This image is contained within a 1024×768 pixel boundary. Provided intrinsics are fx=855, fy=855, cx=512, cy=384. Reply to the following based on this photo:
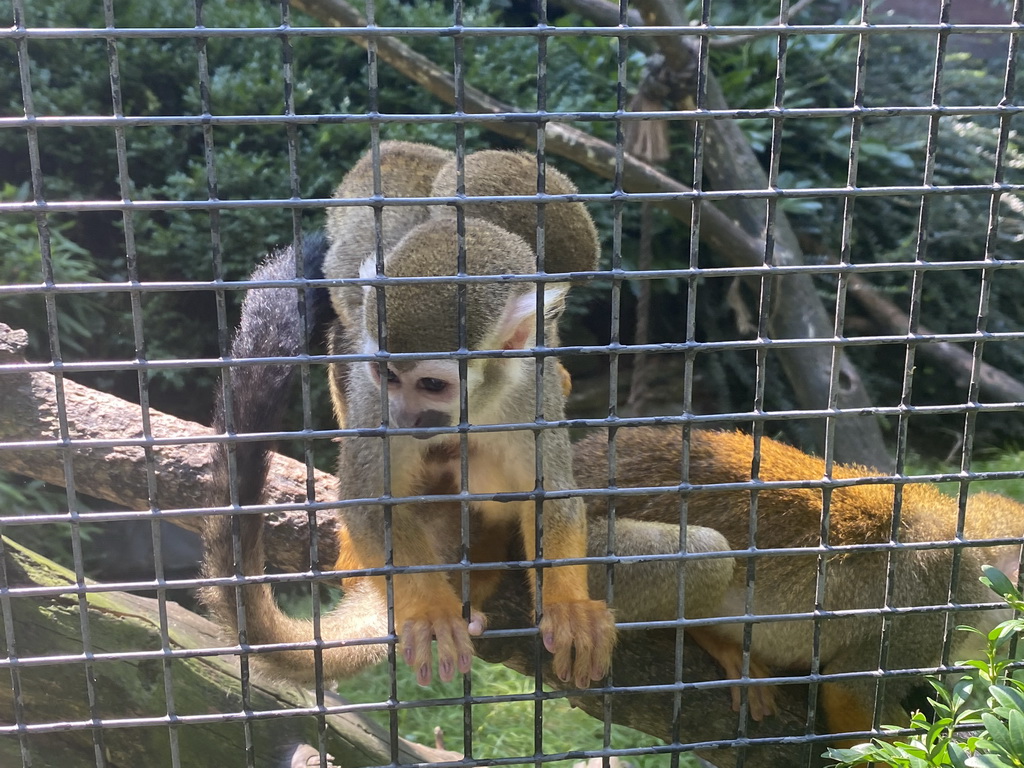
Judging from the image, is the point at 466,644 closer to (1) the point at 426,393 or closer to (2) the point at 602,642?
(2) the point at 602,642

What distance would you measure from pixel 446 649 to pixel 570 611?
11.0 inches

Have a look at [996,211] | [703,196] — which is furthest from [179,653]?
[996,211]

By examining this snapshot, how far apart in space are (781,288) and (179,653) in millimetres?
3791

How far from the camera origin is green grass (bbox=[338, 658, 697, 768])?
362cm

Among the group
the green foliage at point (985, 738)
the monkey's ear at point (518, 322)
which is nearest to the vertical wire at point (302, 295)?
the monkey's ear at point (518, 322)

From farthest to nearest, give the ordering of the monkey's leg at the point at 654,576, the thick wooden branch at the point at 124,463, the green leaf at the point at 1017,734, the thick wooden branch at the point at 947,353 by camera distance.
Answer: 1. the thick wooden branch at the point at 947,353
2. the thick wooden branch at the point at 124,463
3. the monkey's leg at the point at 654,576
4. the green leaf at the point at 1017,734

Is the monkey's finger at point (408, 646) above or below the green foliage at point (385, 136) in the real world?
below

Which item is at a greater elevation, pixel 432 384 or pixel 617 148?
pixel 617 148

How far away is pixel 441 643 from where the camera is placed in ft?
5.57

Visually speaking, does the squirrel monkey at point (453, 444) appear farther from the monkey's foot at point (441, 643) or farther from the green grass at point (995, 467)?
the green grass at point (995, 467)

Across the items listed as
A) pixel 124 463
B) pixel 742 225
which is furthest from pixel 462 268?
pixel 742 225

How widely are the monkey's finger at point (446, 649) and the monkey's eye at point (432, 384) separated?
19.1 inches

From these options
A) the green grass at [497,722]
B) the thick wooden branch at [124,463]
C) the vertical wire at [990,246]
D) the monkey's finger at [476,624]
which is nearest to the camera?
the vertical wire at [990,246]

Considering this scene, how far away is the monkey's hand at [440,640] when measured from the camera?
5.50ft
